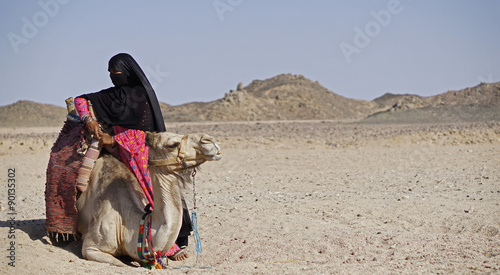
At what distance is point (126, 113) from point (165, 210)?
4.11 feet

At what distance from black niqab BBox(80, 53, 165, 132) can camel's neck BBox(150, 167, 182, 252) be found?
2.84 feet

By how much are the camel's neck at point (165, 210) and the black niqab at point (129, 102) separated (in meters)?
0.87

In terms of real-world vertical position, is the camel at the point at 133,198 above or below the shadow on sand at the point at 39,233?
above

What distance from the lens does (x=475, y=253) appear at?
6.24 meters

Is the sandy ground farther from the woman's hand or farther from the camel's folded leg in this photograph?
the woman's hand

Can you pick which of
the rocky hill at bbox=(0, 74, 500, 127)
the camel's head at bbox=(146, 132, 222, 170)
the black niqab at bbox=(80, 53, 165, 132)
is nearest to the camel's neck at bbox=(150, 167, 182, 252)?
the camel's head at bbox=(146, 132, 222, 170)

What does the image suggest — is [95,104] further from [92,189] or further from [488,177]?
[488,177]

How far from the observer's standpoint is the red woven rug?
257 inches

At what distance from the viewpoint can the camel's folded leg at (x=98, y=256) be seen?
241 inches

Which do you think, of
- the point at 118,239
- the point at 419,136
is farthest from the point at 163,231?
the point at 419,136

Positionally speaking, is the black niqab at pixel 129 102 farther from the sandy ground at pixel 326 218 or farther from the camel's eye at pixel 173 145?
the sandy ground at pixel 326 218

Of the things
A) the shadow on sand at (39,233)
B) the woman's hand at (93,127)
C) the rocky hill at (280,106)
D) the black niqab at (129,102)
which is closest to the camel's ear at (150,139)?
the black niqab at (129,102)

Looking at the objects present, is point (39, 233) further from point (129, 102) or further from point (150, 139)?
point (150, 139)

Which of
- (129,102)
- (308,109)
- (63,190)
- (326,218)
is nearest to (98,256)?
(63,190)
